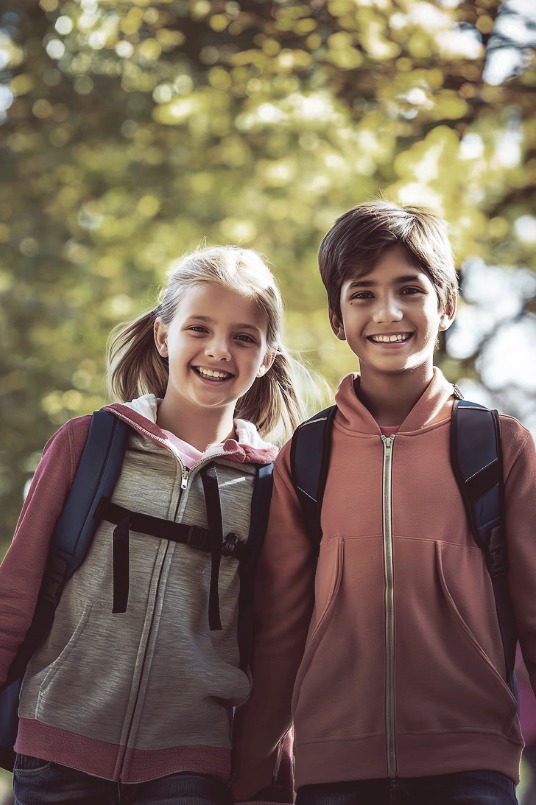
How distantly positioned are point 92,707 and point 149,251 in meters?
5.36

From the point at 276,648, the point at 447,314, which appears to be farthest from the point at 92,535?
the point at 447,314

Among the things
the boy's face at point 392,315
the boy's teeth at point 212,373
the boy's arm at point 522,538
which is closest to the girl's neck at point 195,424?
the boy's teeth at point 212,373

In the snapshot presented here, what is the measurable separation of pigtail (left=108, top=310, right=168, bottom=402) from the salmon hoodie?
2.36 feet

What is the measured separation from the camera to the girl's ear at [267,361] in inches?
117

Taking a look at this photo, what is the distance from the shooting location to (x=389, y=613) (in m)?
2.35

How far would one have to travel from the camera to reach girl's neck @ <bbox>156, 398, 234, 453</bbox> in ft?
9.40

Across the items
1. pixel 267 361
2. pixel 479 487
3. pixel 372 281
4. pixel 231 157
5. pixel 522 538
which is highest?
pixel 231 157

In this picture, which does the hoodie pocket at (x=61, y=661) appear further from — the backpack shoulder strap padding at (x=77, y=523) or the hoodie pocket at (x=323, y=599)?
the hoodie pocket at (x=323, y=599)

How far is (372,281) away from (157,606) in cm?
99

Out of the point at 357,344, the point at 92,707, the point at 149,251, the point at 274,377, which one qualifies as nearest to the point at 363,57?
the point at 149,251

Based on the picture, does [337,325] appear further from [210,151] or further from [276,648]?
[210,151]

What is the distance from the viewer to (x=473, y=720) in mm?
2262

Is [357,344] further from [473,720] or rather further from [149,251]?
[149,251]

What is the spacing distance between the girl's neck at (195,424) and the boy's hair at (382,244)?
0.46 metres
